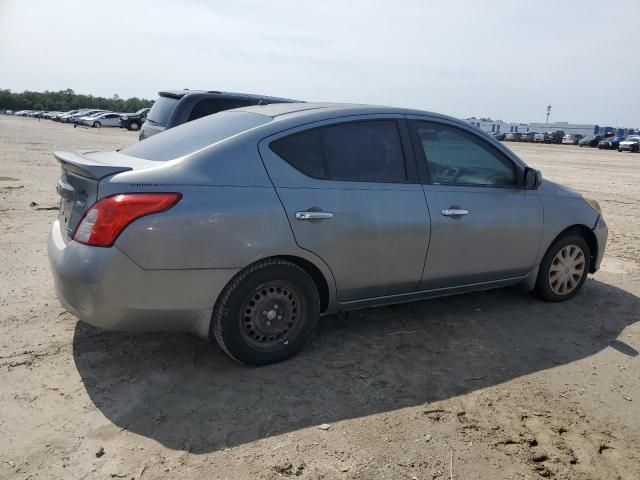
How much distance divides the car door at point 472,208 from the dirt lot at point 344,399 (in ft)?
1.61

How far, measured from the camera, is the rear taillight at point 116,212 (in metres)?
3.12

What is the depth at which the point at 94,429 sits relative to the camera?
294 cm

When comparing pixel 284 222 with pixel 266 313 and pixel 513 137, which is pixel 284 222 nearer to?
pixel 266 313

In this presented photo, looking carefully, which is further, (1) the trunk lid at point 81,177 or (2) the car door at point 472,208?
(2) the car door at point 472,208

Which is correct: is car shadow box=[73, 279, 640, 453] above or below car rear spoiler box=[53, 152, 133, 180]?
below

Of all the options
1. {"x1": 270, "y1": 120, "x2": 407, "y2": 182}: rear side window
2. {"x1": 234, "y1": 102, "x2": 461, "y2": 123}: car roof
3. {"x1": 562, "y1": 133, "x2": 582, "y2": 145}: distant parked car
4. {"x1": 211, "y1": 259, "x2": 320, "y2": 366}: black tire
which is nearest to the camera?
{"x1": 211, "y1": 259, "x2": 320, "y2": 366}: black tire

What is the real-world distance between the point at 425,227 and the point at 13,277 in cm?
382

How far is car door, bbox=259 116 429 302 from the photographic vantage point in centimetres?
362

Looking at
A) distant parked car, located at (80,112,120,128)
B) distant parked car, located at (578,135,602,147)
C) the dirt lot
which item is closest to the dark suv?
the dirt lot

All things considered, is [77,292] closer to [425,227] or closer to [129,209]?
[129,209]

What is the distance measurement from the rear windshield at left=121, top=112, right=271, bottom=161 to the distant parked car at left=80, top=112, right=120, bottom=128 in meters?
53.6

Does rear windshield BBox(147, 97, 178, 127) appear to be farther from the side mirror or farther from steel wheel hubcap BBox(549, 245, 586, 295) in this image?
steel wheel hubcap BBox(549, 245, 586, 295)

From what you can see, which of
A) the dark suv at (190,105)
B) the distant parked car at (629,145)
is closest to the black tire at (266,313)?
the dark suv at (190,105)

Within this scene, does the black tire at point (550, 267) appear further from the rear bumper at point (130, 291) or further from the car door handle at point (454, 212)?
the rear bumper at point (130, 291)
